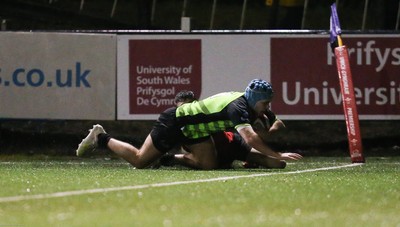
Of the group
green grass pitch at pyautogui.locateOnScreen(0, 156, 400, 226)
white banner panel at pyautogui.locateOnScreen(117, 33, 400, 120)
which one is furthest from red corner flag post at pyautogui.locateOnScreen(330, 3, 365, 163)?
green grass pitch at pyautogui.locateOnScreen(0, 156, 400, 226)

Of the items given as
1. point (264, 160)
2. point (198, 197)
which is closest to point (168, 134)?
point (264, 160)

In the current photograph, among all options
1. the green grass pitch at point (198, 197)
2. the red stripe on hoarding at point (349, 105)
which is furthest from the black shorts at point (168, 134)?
the red stripe on hoarding at point (349, 105)

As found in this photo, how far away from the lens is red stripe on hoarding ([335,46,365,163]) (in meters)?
15.9

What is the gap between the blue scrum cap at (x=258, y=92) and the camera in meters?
13.9

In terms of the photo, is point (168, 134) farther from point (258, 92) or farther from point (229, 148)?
point (258, 92)

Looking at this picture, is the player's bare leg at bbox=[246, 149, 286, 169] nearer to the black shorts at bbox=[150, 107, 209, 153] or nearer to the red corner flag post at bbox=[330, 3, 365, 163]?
the black shorts at bbox=[150, 107, 209, 153]

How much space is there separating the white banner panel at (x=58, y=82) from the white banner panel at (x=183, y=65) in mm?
251

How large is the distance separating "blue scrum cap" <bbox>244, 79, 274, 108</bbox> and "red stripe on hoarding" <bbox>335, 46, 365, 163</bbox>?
2.33m

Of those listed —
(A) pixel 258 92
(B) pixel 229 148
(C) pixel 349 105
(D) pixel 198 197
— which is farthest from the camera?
(C) pixel 349 105

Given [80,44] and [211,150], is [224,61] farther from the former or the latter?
[211,150]

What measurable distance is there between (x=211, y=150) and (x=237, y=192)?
4034 millimetres

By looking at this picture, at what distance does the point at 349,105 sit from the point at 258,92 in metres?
2.47

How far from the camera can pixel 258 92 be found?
45.7ft

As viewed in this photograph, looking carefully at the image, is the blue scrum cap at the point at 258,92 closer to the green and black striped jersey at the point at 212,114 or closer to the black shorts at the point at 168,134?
the green and black striped jersey at the point at 212,114
